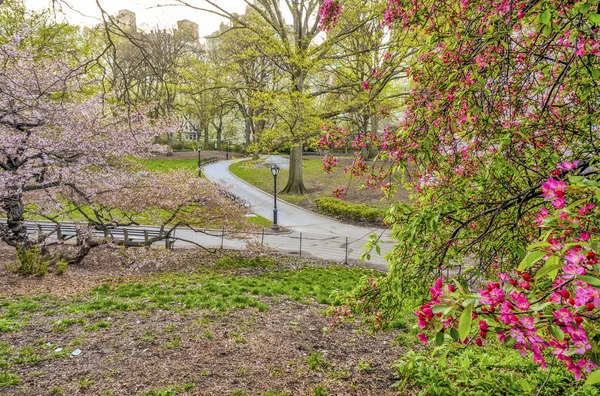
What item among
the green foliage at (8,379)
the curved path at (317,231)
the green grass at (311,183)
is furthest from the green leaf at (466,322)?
the green grass at (311,183)

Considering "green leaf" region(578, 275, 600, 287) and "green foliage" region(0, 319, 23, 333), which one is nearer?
"green leaf" region(578, 275, 600, 287)

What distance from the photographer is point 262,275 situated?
419 inches

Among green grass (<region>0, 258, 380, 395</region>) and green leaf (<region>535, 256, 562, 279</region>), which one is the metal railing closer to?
green grass (<region>0, 258, 380, 395</region>)

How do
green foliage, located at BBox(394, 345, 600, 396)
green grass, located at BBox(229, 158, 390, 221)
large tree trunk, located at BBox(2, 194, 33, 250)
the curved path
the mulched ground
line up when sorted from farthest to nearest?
green grass, located at BBox(229, 158, 390, 221) < the curved path < large tree trunk, located at BBox(2, 194, 33, 250) < the mulched ground < green foliage, located at BBox(394, 345, 600, 396)

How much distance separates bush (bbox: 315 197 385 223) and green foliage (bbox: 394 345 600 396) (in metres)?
14.4

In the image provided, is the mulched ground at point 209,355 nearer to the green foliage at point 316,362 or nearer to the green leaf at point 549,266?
the green foliage at point 316,362

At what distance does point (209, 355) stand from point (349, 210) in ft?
52.3

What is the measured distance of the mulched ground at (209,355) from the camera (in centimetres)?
414

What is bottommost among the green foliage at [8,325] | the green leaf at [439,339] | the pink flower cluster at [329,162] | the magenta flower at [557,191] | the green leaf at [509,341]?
the green foliage at [8,325]

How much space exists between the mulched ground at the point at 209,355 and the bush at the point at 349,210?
12839mm

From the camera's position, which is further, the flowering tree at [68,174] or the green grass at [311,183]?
the green grass at [311,183]

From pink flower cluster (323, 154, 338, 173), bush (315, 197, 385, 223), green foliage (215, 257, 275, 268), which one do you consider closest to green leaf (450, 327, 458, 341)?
pink flower cluster (323, 154, 338, 173)

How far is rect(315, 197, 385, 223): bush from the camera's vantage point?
768 inches

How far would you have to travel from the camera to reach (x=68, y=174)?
930cm
